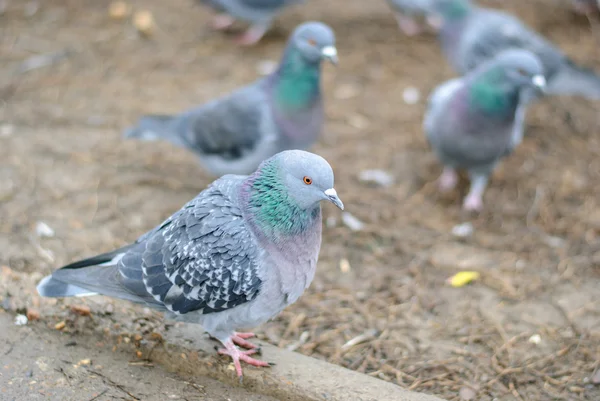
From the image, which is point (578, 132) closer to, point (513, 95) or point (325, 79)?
point (513, 95)

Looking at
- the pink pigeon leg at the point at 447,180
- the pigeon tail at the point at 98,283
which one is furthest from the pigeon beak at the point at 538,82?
the pigeon tail at the point at 98,283

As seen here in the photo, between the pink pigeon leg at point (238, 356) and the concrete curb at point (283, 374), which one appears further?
the pink pigeon leg at point (238, 356)

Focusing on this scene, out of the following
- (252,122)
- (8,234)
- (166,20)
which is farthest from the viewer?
(166,20)

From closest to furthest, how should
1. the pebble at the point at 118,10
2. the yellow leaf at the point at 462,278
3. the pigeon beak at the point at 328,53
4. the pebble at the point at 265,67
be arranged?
1. the yellow leaf at the point at 462,278
2. the pigeon beak at the point at 328,53
3. the pebble at the point at 265,67
4. the pebble at the point at 118,10

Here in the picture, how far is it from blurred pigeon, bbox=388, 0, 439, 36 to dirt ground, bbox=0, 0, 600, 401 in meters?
0.15

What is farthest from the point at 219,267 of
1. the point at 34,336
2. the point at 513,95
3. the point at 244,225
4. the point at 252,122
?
the point at 513,95

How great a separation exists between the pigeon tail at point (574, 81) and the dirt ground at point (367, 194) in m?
0.47

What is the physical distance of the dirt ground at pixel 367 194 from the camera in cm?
405

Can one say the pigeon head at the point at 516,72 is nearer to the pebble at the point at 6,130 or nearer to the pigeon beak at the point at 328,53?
the pigeon beak at the point at 328,53

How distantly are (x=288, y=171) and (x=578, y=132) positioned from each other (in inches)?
180

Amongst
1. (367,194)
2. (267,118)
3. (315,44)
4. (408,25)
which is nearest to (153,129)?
(267,118)

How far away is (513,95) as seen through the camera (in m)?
5.38

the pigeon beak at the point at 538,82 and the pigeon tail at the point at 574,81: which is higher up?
the pigeon beak at the point at 538,82

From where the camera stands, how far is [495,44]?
271 inches
